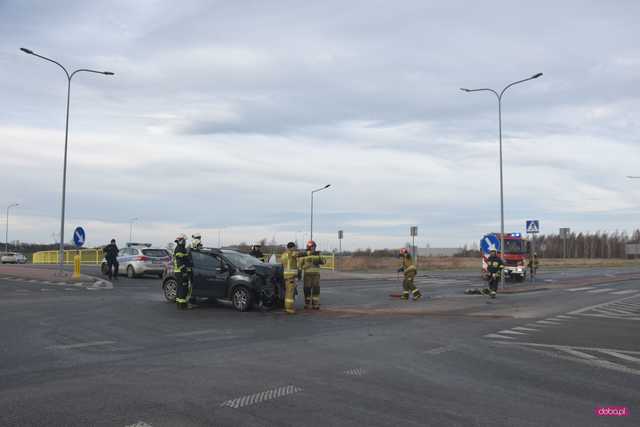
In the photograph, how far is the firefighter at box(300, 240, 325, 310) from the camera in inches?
591

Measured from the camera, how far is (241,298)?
14719mm

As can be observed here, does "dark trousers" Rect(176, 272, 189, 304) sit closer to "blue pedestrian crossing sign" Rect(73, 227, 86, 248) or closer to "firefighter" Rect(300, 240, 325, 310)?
"firefighter" Rect(300, 240, 325, 310)

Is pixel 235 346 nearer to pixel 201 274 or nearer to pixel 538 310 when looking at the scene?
pixel 201 274

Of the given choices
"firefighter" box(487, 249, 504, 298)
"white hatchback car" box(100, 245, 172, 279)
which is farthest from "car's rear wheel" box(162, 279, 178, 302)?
"white hatchback car" box(100, 245, 172, 279)

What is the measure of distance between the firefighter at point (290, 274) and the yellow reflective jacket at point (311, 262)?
1.16 ft

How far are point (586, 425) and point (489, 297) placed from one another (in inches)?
654

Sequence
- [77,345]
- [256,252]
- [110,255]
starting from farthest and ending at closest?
[110,255] < [256,252] < [77,345]

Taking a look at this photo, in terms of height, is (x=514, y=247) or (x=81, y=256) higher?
(x=514, y=247)

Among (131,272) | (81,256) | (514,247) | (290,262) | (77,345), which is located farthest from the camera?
(81,256)

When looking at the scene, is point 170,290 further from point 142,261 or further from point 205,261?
point 142,261

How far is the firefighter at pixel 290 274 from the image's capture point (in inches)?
566

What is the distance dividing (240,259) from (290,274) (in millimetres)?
1723

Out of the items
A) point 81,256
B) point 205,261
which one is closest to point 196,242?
point 205,261

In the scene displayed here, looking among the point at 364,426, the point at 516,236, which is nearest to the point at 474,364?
the point at 364,426
